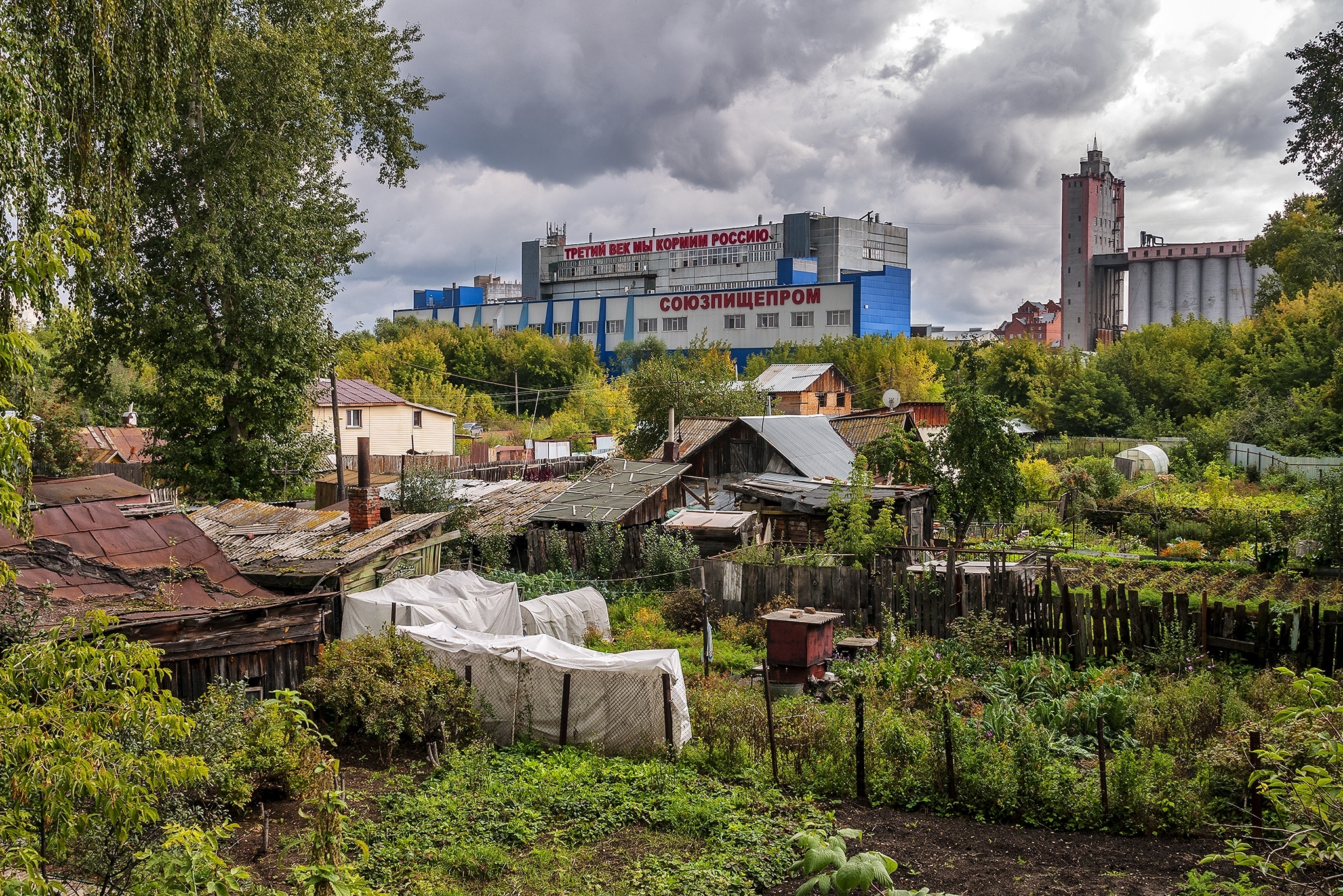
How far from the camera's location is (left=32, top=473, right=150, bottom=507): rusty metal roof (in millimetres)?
15203

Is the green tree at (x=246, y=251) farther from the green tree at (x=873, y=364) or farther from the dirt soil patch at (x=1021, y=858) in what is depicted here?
the green tree at (x=873, y=364)

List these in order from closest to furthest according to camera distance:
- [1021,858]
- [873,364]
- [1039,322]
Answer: [1021,858]
[873,364]
[1039,322]

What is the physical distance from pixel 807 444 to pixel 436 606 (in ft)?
55.2

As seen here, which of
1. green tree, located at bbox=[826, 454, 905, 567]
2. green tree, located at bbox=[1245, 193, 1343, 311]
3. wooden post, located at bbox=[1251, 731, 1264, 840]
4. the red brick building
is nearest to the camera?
wooden post, located at bbox=[1251, 731, 1264, 840]

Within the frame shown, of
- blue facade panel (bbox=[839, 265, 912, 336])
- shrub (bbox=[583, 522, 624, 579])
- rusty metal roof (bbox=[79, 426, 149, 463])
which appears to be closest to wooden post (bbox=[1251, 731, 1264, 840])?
shrub (bbox=[583, 522, 624, 579])

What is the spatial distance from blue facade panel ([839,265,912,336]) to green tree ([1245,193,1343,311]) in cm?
3171

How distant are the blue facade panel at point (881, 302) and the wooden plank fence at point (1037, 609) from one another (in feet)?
227

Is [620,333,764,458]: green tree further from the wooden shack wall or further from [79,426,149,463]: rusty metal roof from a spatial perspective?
the wooden shack wall

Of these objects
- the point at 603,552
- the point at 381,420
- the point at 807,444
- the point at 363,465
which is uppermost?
the point at 381,420

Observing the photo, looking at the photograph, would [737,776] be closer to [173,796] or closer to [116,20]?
[173,796]

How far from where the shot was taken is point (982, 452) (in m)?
22.5

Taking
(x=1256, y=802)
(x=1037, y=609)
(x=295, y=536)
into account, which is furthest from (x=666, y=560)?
(x=1256, y=802)

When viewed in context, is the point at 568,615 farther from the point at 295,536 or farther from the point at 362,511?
the point at 295,536

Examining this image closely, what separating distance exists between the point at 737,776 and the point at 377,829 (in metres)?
3.84
